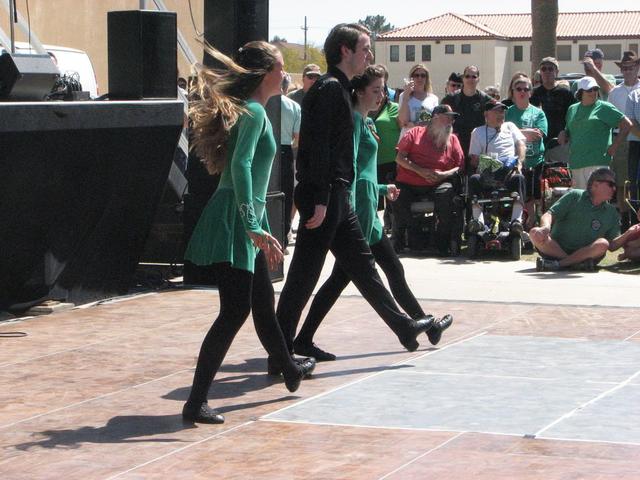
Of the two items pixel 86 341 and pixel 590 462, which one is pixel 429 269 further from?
pixel 590 462

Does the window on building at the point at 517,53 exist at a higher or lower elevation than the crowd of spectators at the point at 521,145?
higher

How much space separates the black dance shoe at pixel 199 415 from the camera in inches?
259

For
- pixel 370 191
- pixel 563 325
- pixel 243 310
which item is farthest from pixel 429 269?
pixel 243 310

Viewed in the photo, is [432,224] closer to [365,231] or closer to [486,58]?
[365,231]

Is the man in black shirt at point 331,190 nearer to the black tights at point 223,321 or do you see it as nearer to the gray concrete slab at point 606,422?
the black tights at point 223,321

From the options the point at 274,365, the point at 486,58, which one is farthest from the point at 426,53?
the point at 274,365

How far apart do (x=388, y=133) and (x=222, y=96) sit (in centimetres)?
901

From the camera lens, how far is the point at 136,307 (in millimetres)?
10523

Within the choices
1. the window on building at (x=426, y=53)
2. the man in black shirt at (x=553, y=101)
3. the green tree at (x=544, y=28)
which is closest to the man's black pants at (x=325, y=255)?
the man in black shirt at (x=553, y=101)

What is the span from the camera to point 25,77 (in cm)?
971

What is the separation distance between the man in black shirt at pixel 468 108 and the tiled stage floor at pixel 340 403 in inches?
221

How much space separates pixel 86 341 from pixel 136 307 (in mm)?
1551

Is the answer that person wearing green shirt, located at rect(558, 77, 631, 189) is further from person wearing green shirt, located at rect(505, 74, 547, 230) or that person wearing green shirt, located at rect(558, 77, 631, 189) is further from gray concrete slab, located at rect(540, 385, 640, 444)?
gray concrete slab, located at rect(540, 385, 640, 444)

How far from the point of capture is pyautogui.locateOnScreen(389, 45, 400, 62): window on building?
120 meters
